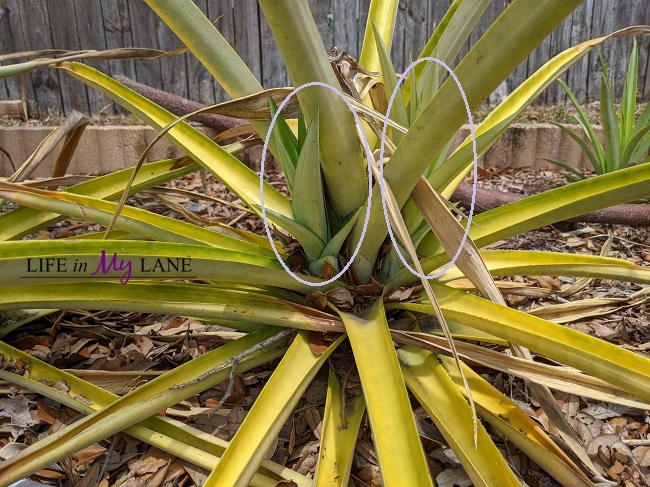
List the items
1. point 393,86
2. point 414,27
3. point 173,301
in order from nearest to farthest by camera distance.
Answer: point 173,301 → point 393,86 → point 414,27

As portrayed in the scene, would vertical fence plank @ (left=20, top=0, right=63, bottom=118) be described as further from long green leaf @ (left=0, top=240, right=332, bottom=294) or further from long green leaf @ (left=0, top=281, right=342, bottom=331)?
long green leaf @ (left=0, top=240, right=332, bottom=294)

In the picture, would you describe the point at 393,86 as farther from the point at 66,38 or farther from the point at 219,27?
the point at 66,38

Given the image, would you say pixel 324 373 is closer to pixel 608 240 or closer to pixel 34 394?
pixel 34 394

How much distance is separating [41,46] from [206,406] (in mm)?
3075

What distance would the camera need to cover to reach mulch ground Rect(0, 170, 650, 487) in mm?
987

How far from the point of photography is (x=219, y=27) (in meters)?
3.27

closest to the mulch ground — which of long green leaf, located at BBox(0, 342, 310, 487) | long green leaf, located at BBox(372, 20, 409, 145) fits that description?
long green leaf, located at BBox(0, 342, 310, 487)

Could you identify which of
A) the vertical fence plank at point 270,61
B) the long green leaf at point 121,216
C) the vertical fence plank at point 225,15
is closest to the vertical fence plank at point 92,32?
the vertical fence plank at point 225,15

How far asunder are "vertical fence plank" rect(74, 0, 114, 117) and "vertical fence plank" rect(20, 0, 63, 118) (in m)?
0.17

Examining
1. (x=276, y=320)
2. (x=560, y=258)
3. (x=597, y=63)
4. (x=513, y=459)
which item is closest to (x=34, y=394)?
(x=276, y=320)

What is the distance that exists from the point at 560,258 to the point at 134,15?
121 inches

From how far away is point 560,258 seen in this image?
1.09m

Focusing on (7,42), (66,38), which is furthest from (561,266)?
(7,42)

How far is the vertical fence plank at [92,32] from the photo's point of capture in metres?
3.21
